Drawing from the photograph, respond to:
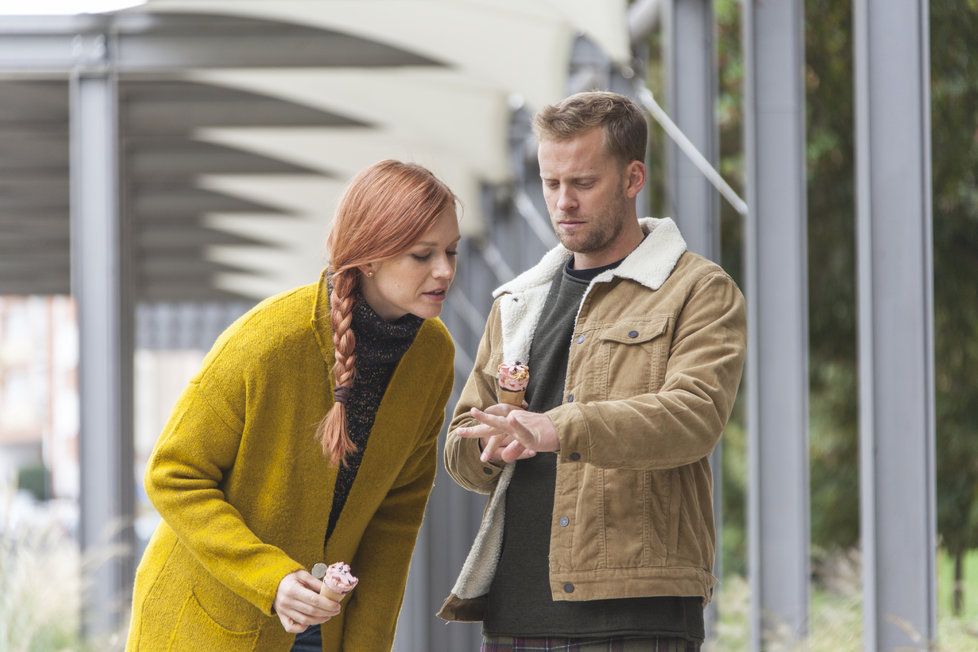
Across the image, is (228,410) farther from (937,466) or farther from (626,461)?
(937,466)

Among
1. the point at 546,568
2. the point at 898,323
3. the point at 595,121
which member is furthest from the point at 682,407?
the point at 898,323

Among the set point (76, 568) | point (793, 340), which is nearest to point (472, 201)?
point (76, 568)

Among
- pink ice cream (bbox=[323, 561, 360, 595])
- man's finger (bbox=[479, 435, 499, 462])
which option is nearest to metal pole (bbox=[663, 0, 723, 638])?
man's finger (bbox=[479, 435, 499, 462])

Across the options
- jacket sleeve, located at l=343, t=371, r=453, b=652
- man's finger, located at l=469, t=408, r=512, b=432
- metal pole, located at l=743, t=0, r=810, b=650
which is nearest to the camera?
man's finger, located at l=469, t=408, r=512, b=432

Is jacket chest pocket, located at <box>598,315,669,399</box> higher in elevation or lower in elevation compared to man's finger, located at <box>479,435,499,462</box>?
higher

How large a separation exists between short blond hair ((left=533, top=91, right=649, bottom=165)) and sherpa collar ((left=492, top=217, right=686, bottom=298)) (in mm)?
154

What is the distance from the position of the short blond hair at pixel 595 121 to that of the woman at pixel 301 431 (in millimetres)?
209

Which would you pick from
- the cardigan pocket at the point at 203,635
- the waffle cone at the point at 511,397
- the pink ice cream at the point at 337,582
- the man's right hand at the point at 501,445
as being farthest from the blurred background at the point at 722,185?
the cardigan pocket at the point at 203,635

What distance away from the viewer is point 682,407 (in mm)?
2424

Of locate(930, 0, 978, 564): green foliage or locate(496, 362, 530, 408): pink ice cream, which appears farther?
locate(930, 0, 978, 564): green foliage

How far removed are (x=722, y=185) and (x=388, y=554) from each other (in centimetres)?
460

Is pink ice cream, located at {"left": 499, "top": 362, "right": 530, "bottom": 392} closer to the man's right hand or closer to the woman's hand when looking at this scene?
the man's right hand

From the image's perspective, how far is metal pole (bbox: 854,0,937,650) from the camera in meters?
4.73

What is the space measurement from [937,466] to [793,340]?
145 centimetres
